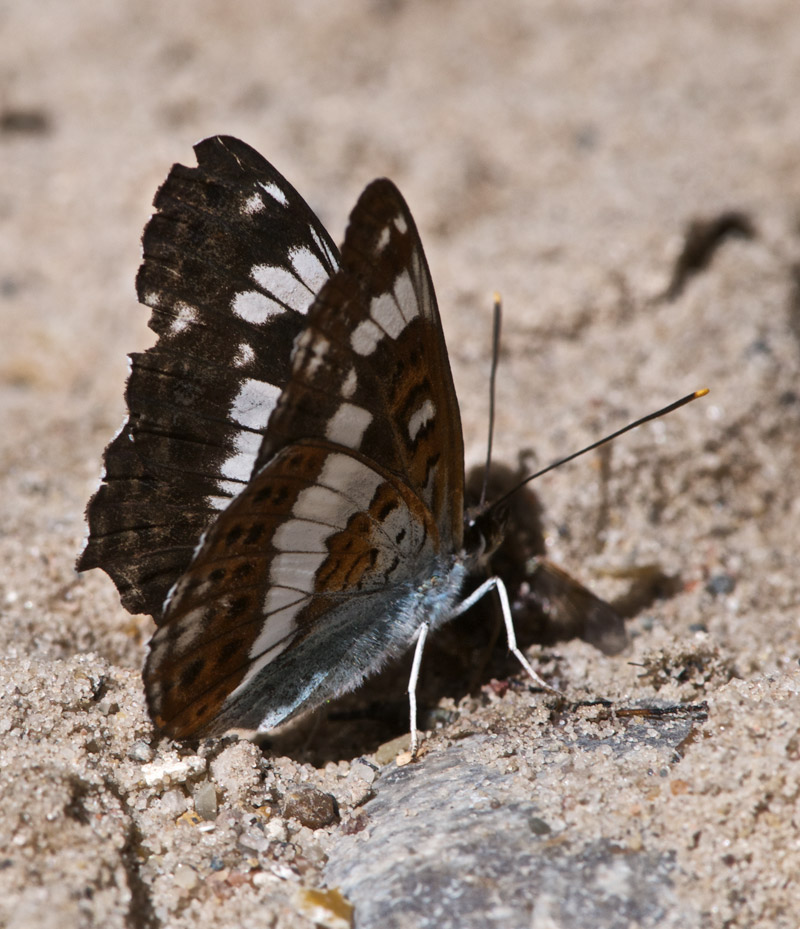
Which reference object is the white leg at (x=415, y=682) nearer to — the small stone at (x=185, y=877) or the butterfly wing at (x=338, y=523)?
the butterfly wing at (x=338, y=523)

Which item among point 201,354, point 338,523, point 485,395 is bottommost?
point 338,523

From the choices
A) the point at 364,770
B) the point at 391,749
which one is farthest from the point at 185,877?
the point at 391,749

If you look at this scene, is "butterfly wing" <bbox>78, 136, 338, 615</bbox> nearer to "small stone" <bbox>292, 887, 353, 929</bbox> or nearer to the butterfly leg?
the butterfly leg

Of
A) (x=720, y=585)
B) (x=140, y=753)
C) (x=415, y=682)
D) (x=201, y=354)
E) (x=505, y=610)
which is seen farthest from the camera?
(x=720, y=585)

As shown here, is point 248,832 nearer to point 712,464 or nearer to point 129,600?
point 129,600

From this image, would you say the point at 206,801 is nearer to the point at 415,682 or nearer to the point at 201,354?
the point at 415,682

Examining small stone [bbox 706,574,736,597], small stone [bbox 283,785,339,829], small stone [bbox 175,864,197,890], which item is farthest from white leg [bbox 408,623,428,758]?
small stone [bbox 706,574,736,597]
